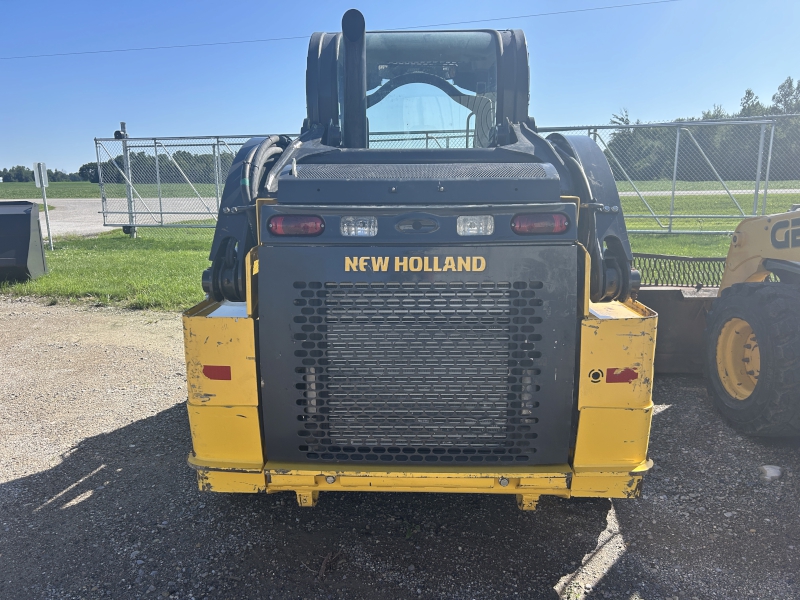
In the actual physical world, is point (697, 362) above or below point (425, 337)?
below

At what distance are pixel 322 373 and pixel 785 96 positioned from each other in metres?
69.3

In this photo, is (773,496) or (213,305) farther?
(773,496)

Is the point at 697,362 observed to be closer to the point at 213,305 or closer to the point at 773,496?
the point at 773,496

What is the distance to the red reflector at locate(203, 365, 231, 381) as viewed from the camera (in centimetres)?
270

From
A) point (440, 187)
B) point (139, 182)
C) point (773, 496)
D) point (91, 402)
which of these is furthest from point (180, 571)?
point (139, 182)

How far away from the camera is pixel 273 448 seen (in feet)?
9.25

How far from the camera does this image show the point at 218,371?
8.87ft

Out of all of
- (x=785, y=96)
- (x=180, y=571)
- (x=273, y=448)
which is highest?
(x=785, y=96)

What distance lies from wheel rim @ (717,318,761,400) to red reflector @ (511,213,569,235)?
2421mm

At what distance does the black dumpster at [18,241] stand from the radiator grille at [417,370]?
355 inches

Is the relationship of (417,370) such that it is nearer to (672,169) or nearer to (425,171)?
(425,171)

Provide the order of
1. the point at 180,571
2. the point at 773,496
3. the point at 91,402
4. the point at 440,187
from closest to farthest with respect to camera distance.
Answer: the point at 440,187 → the point at 180,571 → the point at 773,496 → the point at 91,402

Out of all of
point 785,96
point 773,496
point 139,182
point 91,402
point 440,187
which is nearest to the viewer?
point 440,187

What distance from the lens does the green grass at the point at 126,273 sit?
8.78m
